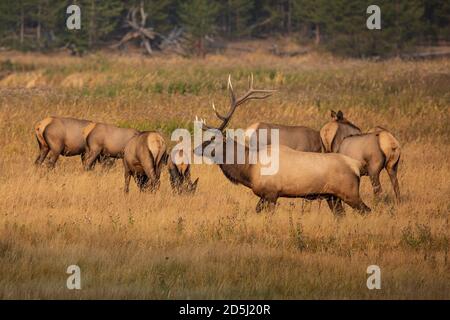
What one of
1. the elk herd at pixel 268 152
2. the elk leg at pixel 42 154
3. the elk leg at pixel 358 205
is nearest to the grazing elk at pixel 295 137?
the elk herd at pixel 268 152

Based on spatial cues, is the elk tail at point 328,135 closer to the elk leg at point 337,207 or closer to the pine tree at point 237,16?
the elk leg at point 337,207

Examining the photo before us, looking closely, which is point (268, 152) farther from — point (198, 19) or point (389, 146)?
point (198, 19)

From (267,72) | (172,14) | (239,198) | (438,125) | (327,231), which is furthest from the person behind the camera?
(172,14)

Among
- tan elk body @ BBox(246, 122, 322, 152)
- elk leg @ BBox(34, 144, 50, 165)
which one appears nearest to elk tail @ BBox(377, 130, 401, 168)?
tan elk body @ BBox(246, 122, 322, 152)

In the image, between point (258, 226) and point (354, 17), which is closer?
point (258, 226)

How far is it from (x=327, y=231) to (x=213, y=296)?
3.15m

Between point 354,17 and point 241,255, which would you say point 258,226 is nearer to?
point 241,255

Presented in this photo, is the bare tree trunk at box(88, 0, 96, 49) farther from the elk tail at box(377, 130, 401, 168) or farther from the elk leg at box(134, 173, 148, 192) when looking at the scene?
the elk tail at box(377, 130, 401, 168)

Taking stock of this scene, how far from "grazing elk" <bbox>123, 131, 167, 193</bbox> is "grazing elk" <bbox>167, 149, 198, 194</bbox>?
0.60ft

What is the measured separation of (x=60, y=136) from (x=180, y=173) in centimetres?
300

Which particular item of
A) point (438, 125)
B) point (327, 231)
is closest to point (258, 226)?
point (327, 231)

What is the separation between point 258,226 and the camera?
12.0 meters

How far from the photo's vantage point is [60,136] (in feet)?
53.9

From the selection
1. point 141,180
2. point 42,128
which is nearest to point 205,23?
point 42,128
